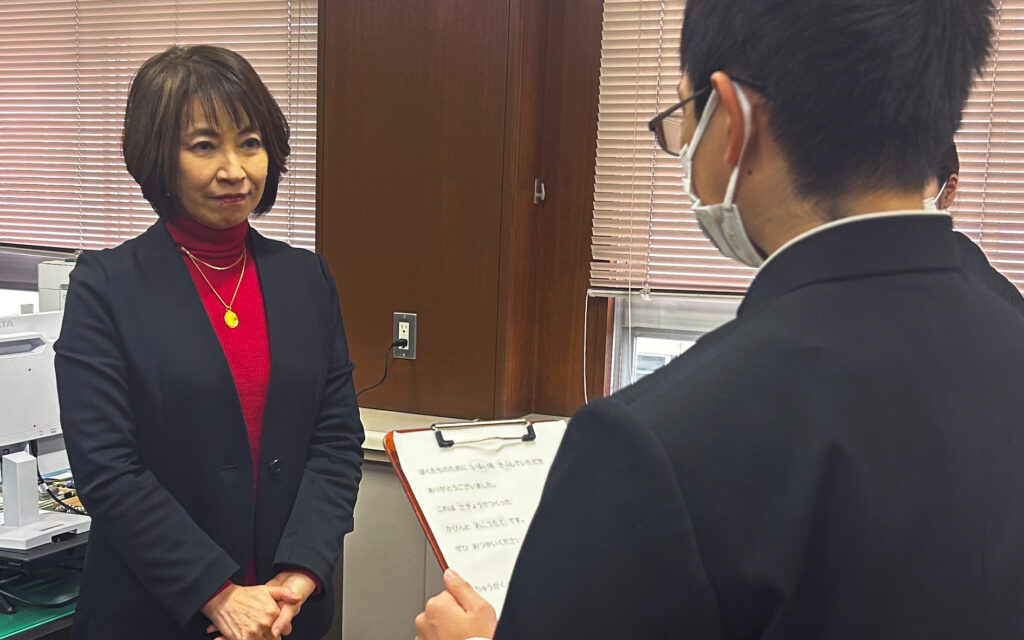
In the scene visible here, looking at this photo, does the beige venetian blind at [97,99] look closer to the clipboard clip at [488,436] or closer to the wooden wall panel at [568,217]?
the wooden wall panel at [568,217]

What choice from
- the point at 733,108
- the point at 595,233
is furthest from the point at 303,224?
the point at 733,108

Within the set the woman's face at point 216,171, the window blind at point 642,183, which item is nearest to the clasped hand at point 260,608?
the woman's face at point 216,171

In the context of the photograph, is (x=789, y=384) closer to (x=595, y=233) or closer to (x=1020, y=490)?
(x=1020, y=490)

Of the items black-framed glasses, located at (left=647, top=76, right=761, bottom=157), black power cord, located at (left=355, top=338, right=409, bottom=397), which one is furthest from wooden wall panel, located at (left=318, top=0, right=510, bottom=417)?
black-framed glasses, located at (left=647, top=76, right=761, bottom=157)

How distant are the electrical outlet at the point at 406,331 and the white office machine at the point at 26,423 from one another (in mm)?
931

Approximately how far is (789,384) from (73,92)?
3.40 m

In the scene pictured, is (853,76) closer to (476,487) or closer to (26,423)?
(476,487)

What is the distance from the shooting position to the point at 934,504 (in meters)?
0.58

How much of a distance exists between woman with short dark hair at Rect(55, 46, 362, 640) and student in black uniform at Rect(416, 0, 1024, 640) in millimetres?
1020

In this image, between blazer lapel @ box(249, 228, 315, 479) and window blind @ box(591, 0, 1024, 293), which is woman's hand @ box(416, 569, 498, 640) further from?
window blind @ box(591, 0, 1024, 293)

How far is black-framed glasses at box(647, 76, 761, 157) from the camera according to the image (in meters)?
0.72

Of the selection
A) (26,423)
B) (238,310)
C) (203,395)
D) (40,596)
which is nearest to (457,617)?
(203,395)

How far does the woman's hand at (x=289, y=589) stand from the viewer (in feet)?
5.04

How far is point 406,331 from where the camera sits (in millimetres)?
2645
